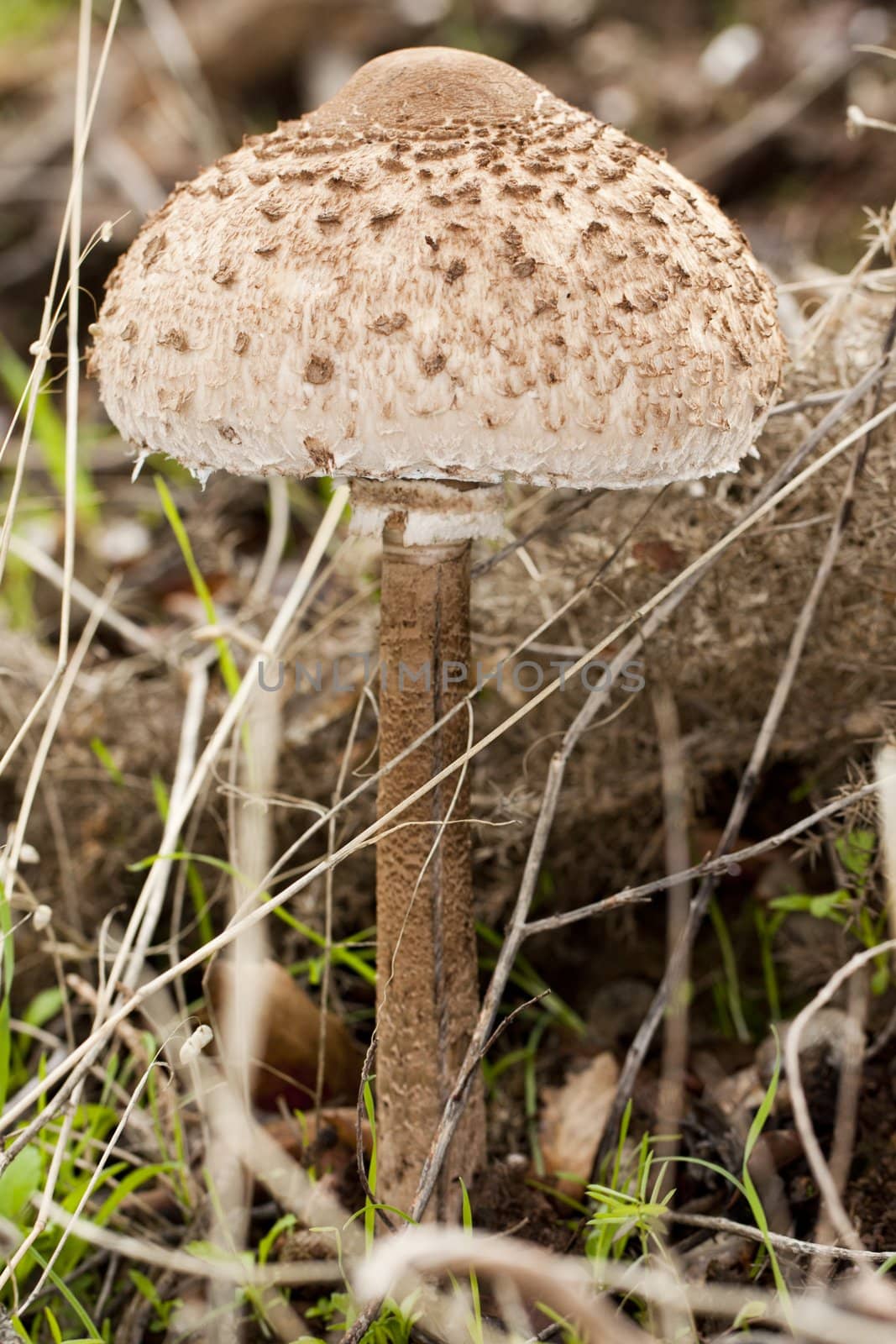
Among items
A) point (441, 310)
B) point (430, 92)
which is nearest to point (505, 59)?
point (430, 92)

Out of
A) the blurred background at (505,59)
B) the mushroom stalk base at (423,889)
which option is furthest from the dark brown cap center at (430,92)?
the blurred background at (505,59)

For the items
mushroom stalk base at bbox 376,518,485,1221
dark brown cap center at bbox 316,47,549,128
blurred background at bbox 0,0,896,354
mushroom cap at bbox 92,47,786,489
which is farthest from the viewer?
blurred background at bbox 0,0,896,354

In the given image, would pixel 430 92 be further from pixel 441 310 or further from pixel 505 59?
pixel 505 59

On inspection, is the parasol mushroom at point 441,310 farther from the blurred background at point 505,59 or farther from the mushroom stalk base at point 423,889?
the blurred background at point 505,59

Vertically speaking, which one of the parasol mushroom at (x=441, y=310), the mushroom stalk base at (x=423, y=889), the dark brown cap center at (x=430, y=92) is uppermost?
the dark brown cap center at (x=430, y=92)

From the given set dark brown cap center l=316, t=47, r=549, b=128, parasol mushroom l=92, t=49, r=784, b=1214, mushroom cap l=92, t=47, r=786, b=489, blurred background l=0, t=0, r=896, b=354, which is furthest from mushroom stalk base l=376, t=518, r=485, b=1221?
blurred background l=0, t=0, r=896, b=354

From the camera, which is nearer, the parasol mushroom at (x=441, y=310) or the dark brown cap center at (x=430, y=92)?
the parasol mushroom at (x=441, y=310)

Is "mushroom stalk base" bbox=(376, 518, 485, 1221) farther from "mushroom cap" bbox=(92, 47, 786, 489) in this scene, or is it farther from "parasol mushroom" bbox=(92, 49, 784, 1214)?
"mushroom cap" bbox=(92, 47, 786, 489)
